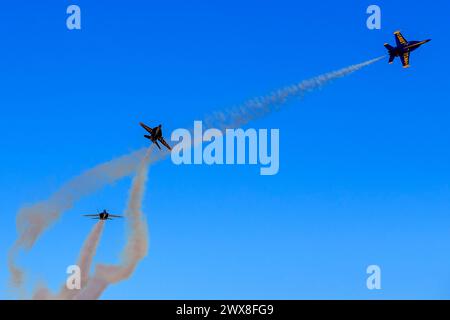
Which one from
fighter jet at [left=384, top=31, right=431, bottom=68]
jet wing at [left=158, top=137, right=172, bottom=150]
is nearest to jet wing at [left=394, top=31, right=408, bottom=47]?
fighter jet at [left=384, top=31, right=431, bottom=68]

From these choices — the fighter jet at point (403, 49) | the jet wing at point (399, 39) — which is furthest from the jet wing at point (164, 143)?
the jet wing at point (399, 39)

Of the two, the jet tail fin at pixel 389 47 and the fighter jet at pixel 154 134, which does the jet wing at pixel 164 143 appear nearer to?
the fighter jet at pixel 154 134

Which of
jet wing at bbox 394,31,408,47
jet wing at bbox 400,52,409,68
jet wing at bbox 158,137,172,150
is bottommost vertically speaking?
jet wing at bbox 158,137,172,150

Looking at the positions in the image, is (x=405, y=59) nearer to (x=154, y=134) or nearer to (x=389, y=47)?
(x=389, y=47)

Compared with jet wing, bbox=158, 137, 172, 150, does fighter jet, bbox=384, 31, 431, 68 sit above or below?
above

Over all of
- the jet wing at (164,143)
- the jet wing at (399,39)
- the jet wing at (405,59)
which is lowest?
the jet wing at (164,143)

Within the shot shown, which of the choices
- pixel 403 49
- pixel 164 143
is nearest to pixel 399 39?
pixel 403 49

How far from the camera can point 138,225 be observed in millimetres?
147625

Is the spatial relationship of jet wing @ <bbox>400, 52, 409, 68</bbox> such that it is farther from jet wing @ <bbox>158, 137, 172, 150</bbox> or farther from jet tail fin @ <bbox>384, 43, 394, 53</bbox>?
jet wing @ <bbox>158, 137, 172, 150</bbox>

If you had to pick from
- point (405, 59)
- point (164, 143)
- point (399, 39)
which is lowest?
point (164, 143)

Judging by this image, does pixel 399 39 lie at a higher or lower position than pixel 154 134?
higher
